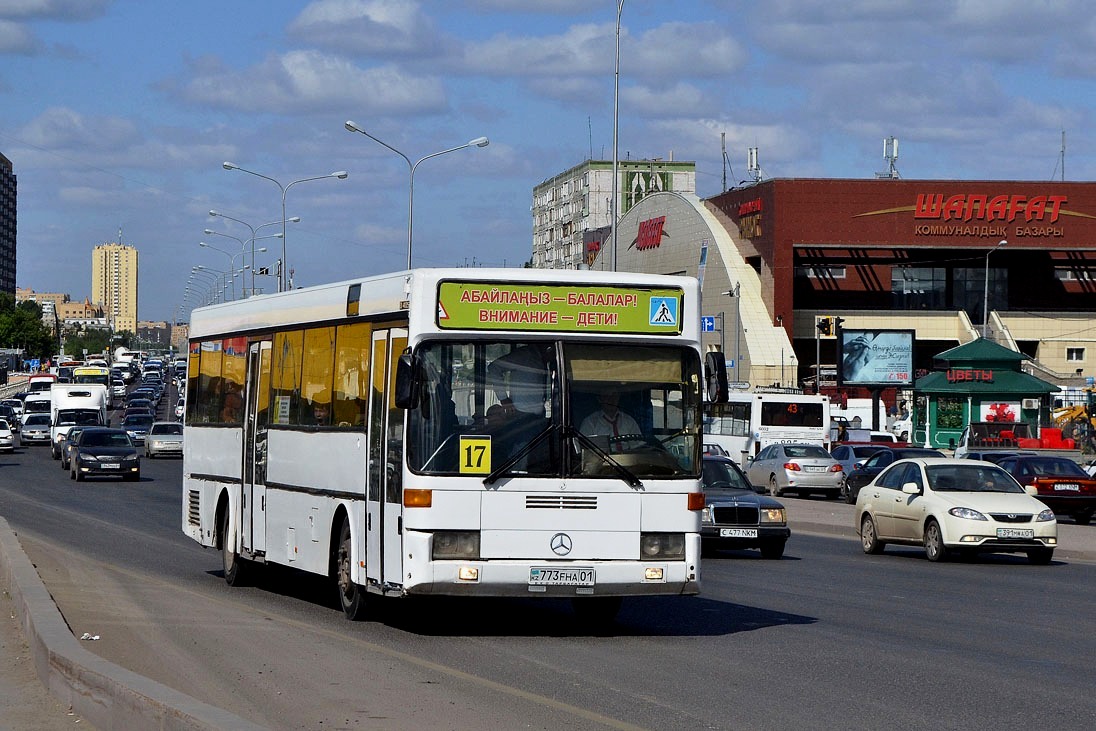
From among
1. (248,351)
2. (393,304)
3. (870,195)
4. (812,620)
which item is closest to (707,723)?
(393,304)

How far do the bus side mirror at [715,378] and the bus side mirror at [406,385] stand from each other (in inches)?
95.7

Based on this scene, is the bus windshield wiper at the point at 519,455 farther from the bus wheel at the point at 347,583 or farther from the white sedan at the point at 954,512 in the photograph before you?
the white sedan at the point at 954,512

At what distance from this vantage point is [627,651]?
12242mm

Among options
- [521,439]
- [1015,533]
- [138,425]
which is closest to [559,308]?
[521,439]

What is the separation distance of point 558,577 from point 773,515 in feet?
38.3

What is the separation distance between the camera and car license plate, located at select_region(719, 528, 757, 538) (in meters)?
23.3

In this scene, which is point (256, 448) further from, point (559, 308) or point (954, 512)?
point (954, 512)

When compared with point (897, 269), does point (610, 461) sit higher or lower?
lower

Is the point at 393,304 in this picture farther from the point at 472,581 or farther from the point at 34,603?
the point at 34,603

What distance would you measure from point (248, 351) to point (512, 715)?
28.6 ft

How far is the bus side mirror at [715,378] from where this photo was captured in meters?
12.9

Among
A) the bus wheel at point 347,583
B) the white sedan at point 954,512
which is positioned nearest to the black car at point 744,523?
the white sedan at point 954,512

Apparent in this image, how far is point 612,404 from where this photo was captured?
1270cm

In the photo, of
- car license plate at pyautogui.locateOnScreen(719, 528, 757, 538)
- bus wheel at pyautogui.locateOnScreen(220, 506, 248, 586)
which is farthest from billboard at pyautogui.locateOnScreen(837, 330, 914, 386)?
bus wheel at pyautogui.locateOnScreen(220, 506, 248, 586)
